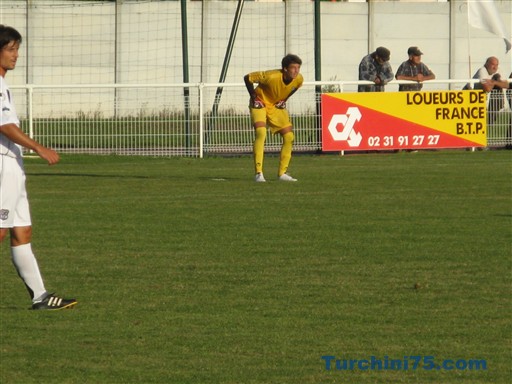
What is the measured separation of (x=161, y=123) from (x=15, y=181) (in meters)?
17.0

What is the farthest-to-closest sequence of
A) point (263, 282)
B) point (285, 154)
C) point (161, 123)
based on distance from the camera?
point (161, 123) → point (285, 154) → point (263, 282)

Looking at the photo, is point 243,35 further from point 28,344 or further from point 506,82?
point 28,344

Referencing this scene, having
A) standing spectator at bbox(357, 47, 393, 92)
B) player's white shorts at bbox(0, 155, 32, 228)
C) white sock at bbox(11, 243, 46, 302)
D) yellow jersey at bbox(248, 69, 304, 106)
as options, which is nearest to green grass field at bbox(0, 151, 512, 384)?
white sock at bbox(11, 243, 46, 302)

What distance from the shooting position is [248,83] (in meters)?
20.5

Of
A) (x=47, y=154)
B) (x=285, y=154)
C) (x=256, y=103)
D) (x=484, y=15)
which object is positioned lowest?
(x=285, y=154)

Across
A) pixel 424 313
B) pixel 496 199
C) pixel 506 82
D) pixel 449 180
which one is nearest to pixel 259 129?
pixel 449 180

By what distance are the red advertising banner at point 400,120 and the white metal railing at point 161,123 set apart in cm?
34

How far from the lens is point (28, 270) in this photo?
33.5ft

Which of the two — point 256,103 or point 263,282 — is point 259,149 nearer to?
point 256,103

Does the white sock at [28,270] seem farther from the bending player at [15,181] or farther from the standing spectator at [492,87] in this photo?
the standing spectator at [492,87]

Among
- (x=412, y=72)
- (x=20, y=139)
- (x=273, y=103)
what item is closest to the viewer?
(x=20, y=139)

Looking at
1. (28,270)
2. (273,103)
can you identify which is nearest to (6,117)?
(28,270)

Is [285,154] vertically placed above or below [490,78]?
below

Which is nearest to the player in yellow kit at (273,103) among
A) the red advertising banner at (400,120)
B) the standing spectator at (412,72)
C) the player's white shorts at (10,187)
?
the red advertising banner at (400,120)
